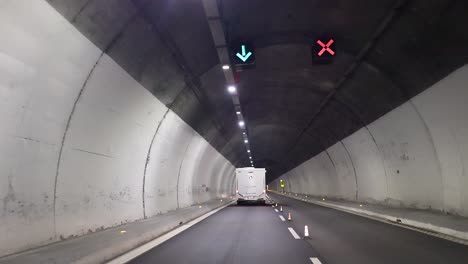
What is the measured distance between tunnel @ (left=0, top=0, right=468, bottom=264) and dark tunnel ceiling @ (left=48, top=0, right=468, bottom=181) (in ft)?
0.20

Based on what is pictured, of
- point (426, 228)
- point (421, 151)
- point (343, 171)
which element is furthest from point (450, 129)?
point (343, 171)

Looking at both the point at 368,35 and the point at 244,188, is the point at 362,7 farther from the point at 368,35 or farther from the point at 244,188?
the point at 244,188

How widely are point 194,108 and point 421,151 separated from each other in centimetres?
1032

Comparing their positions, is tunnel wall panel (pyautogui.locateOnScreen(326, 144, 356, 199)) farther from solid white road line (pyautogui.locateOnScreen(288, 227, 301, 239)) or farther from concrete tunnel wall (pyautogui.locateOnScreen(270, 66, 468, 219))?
solid white road line (pyautogui.locateOnScreen(288, 227, 301, 239))

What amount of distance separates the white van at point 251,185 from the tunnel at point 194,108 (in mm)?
16370

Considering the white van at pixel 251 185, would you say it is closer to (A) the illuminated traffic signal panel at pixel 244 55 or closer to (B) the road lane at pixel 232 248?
(B) the road lane at pixel 232 248

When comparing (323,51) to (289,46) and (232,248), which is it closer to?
(289,46)

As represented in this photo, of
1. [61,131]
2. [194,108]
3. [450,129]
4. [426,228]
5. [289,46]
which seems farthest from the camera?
[194,108]

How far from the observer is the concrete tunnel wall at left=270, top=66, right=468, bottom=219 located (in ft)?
49.6

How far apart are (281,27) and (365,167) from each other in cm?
1578

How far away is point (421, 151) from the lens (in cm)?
1902

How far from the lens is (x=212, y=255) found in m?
10.6

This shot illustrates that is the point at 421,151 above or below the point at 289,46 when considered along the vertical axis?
below

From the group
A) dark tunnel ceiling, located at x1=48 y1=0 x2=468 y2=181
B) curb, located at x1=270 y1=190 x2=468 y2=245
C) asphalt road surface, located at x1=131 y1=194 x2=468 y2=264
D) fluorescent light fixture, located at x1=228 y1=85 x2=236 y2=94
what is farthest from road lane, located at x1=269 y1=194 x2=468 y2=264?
fluorescent light fixture, located at x1=228 y1=85 x2=236 y2=94
